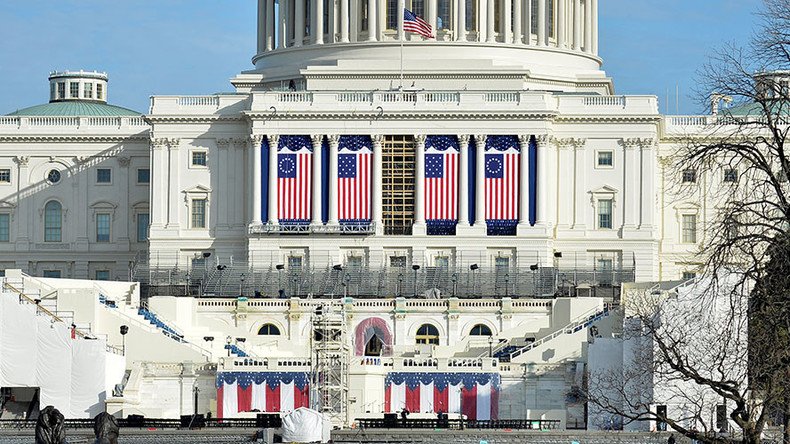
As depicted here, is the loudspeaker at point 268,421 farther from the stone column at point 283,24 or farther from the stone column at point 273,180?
the stone column at point 283,24

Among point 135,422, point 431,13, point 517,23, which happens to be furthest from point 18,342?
point 517,23

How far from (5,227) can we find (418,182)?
30.6m

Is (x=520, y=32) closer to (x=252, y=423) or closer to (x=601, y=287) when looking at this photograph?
(x=601, y=287)

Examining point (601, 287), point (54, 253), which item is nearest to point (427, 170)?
point (601, 287)

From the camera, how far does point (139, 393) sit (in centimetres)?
11050

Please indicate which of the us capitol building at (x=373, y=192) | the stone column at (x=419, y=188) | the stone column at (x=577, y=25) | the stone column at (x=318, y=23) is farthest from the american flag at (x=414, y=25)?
the stone column at (x=577, y=25)

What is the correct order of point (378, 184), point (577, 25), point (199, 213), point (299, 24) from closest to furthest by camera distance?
point (378, 184), point (199, 213), point (299, 24), point (577, 25)

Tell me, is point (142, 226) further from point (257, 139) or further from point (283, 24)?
point (283, 24)

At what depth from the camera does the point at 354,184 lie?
14275 cm

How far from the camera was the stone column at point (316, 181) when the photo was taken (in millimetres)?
142375

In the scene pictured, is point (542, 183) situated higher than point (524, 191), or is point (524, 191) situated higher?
point (542, 183)

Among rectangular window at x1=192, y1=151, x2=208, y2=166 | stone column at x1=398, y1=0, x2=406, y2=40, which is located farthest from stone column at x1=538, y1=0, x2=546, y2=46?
rectangular window at x1=192, y1=151, x2=208, y2=166

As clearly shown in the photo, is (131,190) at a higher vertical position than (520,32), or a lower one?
lower

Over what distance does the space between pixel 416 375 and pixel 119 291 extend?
27712 mm
